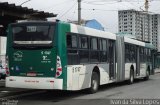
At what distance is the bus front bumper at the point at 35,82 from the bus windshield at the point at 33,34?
1.37 m

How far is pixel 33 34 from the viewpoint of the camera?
52.8 feet

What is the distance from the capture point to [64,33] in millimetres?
15961

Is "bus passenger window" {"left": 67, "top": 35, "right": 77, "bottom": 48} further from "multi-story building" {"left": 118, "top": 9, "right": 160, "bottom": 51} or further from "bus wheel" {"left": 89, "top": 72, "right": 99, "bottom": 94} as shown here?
"multi-story building" {"left": 118, "top": 9, "right": 160, "bottom": 51}

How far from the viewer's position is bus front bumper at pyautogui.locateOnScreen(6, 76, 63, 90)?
15.4 m

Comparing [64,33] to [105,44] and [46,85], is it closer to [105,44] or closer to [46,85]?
[46,85]

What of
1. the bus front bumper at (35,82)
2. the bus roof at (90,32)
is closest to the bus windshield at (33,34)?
the bus roof at (90,32)

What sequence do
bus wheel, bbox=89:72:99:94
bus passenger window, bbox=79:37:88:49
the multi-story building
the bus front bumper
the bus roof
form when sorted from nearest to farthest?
the bus front bumper
the bus roof
bus passenger window, bbox=79:37:88:49
bus wheel, bbox=89:72:99:94
the multi-story building

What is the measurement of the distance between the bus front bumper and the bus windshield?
1374 mm

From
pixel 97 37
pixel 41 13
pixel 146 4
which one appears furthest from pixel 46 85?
pixel 146 4

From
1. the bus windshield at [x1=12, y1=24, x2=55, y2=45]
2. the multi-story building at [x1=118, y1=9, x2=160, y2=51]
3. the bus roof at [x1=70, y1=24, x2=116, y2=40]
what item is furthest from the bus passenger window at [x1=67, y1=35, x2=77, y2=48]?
the multi-story building at [x1=118, y1=9, x2=160, y2=51]

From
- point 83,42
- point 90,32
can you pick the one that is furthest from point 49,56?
point 90,32

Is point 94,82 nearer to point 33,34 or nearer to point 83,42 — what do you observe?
point 83,42

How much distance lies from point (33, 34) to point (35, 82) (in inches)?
73.8

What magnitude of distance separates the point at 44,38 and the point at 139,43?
13501mm
